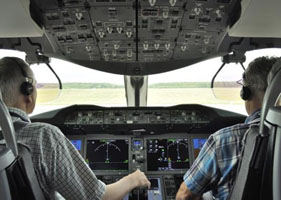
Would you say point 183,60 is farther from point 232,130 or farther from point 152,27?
point 232,130

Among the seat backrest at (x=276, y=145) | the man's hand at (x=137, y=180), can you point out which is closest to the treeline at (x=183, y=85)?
the man's hand at (x=137, y=180)

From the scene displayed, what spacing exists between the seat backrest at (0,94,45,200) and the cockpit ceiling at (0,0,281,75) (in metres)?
0.94

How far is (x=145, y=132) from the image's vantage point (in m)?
3.10

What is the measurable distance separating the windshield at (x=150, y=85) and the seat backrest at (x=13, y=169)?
5.73 ft

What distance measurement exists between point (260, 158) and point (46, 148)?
973 millimetres

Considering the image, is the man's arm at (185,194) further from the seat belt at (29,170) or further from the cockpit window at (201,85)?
the cockpit window at (201,85)

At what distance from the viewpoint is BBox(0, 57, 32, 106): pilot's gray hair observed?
4.93 ft

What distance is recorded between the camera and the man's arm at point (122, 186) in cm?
164

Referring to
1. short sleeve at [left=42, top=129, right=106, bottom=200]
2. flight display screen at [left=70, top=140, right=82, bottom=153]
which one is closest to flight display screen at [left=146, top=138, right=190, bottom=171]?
flight display screen at [left=70, top=140, right=82, bottom=153]

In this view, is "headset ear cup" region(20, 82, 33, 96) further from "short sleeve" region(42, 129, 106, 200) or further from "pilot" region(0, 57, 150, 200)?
"short sleeve" region(42, 129, 106, 200)

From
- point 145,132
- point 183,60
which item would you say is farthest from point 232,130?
point 145,132

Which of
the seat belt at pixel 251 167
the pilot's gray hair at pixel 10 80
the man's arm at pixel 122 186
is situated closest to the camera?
the seat belt at pixel 251 167

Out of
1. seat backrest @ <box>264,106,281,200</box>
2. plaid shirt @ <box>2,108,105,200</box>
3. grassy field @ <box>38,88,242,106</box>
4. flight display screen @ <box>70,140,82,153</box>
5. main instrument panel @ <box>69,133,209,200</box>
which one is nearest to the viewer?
seat backrest @ <box>264,106,281,200</box>

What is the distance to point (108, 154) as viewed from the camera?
2.99 meters
